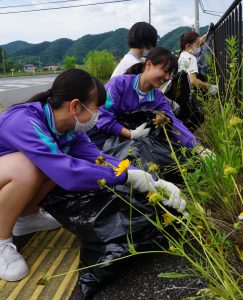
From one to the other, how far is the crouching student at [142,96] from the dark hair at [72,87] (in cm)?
65

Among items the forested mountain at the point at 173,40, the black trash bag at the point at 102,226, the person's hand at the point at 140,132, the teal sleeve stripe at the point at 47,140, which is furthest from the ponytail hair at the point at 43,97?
the forested mountain at the point at 173,40

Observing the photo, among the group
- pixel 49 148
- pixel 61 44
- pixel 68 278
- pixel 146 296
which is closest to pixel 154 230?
pixel 146 296

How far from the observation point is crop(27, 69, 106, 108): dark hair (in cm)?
161

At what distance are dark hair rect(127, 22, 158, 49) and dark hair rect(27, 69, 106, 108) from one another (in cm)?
134

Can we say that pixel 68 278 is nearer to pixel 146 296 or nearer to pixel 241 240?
pixel 146 296

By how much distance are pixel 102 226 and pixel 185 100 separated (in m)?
1.90

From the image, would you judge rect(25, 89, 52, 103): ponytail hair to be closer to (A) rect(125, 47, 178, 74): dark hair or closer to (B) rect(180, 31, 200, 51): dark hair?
(A) rect(125, 47, 178, 74): dark hair

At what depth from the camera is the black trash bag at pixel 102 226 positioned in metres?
1.41

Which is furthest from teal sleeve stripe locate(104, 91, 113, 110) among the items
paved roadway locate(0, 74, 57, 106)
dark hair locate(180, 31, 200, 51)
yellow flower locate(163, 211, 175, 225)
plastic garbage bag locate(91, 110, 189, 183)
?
paved roadway locate(0, 74, 57, 106)

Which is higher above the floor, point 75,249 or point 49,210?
point 49,210

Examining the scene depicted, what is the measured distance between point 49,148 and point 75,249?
56 cm

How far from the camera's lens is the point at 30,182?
1.58 meters

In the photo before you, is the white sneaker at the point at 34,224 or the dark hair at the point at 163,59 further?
the dark hair at the point at 163,59

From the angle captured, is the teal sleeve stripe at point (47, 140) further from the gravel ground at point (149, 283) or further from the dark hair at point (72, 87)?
the gravel ground at point (149, 283)
